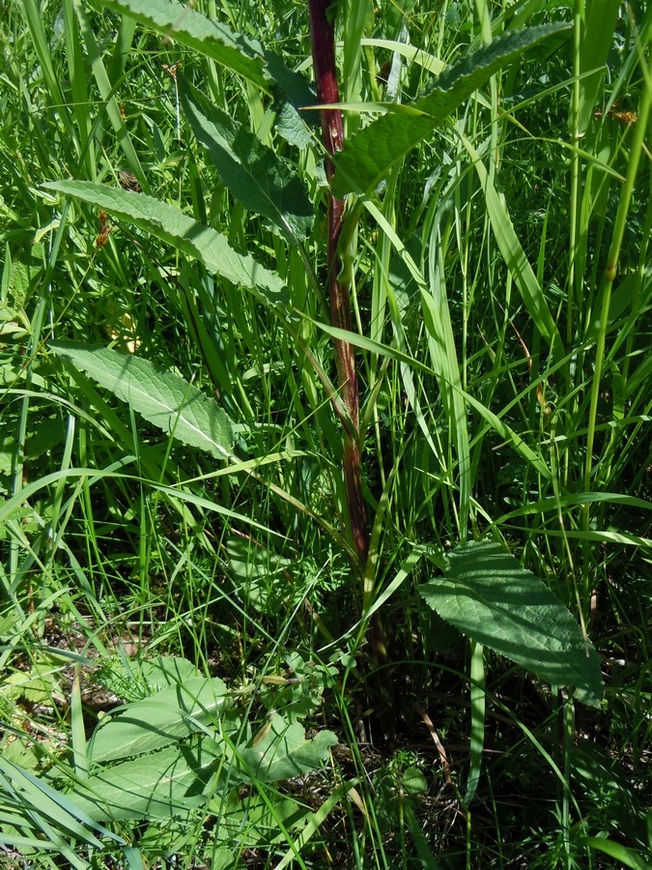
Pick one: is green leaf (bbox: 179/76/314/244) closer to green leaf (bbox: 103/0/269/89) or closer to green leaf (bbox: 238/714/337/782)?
green leaf (bbox: 103/0/269/89)

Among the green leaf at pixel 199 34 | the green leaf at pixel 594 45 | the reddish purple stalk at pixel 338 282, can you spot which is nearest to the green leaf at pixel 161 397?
the reddish purple stalk at pixel 338 282

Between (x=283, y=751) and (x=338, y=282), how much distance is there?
2.09 feet

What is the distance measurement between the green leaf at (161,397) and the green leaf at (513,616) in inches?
16.3

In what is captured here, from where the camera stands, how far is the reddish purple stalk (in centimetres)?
88

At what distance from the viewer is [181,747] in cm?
104

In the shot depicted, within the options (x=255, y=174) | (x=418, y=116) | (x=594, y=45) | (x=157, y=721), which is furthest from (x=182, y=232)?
(x=157, y=721)

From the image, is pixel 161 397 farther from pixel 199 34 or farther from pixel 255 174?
pixel 199 34

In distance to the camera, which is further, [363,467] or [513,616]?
[363,467]

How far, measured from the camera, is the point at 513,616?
3.09 ft

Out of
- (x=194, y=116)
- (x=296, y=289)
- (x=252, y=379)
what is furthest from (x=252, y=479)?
(x=194, y=116)

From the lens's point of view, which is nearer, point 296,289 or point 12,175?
point 296,289

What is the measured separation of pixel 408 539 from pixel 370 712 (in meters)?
0.28

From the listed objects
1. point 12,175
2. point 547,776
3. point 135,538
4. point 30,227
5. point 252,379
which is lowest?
point 547,776

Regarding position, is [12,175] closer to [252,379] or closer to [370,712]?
[252,379]
